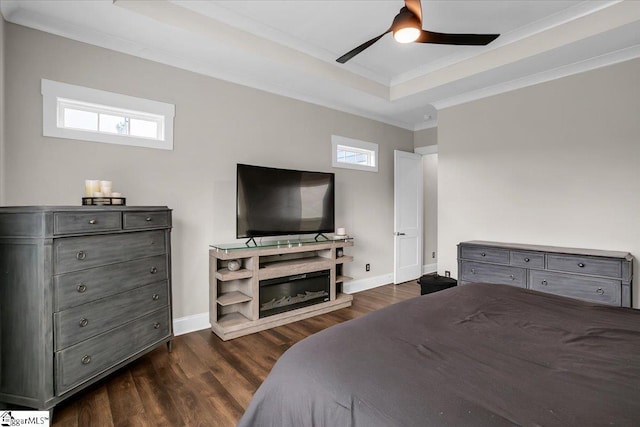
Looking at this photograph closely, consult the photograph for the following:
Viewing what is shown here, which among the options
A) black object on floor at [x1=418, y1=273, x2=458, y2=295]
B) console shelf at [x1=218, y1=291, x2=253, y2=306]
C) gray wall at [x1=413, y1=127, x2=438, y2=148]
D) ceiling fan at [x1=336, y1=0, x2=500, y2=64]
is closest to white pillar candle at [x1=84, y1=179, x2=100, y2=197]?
console shelf at [x1=218, y1=291, x2=253, y2=306]

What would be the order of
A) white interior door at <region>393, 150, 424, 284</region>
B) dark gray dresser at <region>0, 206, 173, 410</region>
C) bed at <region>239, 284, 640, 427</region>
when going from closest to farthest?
bed at <region>239, 284, 640, 427</region> → dark gray dresser at <region>0, 206, 173, 410</region> → white interior door at <region>393, 150, 424, 284</region>

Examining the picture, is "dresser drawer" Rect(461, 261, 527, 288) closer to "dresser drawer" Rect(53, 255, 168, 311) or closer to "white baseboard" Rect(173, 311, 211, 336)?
"white baseboard" Rect(173, 311, 211, 336)

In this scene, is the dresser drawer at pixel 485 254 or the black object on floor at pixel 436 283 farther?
the black object on floor at pixel 436 283

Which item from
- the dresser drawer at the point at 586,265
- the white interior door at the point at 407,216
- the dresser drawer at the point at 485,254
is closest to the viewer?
the dresser drawer at the point at 586,265

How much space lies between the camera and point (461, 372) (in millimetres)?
987

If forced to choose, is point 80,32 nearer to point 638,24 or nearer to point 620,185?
point 638,24

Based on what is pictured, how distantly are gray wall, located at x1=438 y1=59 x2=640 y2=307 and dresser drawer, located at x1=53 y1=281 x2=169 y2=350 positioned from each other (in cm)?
368

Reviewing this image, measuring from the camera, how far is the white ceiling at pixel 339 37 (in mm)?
2529

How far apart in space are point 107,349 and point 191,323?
1.12 metres

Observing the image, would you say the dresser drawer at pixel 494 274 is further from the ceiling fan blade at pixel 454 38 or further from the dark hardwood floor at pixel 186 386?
the ceiling fan blade at pixel 454 38

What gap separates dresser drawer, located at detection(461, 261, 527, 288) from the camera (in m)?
3.33

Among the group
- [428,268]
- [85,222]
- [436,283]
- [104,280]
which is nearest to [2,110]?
[85,222]

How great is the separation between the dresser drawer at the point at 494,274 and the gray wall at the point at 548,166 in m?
0.56

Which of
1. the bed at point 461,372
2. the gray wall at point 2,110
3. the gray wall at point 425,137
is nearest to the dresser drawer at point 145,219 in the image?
the gray wall at point 2,110
